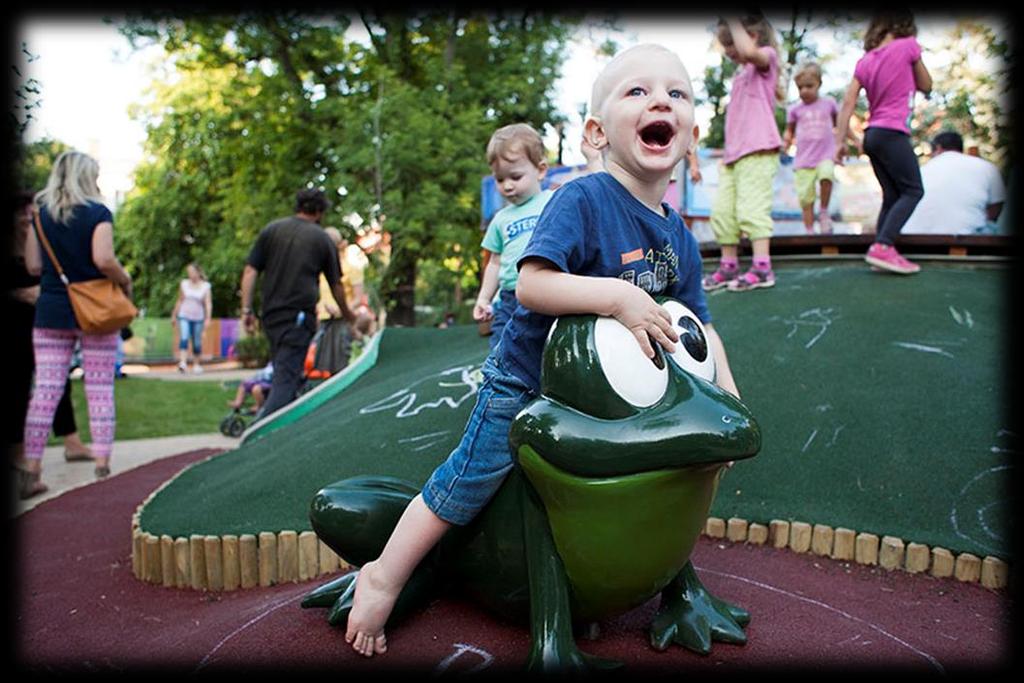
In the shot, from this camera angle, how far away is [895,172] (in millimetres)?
5266

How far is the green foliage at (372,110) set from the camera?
623 inches

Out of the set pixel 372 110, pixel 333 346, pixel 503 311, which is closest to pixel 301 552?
pixel 503 311

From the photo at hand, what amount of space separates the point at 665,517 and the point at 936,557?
1632 mm

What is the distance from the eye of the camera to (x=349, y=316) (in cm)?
645

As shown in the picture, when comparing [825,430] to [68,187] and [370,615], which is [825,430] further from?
[68,187]

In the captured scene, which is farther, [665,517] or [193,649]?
[193,649]

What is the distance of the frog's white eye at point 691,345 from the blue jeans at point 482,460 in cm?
41

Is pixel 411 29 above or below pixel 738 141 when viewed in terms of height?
above

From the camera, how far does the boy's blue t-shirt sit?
1910 mm

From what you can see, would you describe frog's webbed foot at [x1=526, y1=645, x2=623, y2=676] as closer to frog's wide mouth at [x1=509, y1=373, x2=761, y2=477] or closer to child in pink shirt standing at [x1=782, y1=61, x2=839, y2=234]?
frog's wide mouth at [x1=509, y1=373, x2=761, y2=477]

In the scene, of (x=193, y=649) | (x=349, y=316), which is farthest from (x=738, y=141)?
(x=193, y=649)

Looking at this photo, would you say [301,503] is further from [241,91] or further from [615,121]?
[241,91]

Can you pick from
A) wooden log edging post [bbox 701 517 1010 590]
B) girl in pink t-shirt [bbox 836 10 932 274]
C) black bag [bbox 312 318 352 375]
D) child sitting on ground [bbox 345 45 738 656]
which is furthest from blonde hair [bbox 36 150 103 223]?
girl in pink t-shirt [bbox 836 10 932 274]

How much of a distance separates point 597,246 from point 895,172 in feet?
13.7
